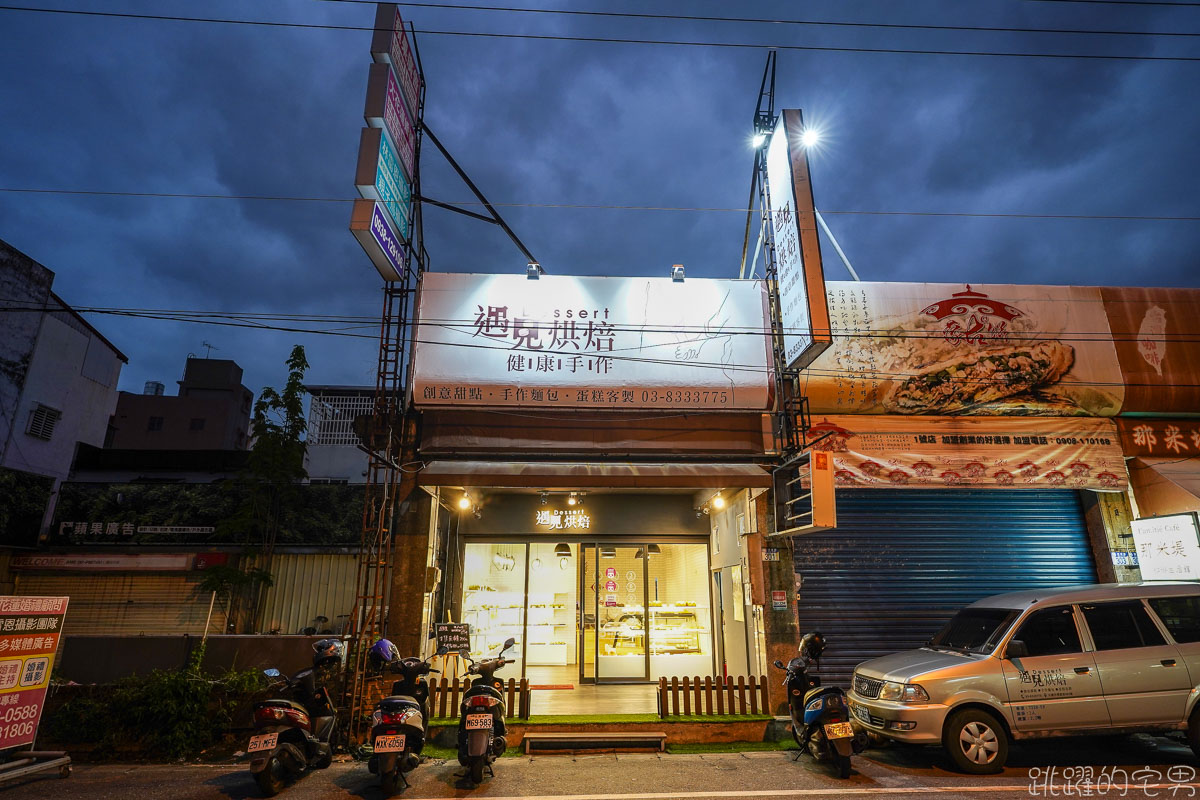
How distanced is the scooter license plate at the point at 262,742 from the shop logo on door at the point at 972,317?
11.4 meters

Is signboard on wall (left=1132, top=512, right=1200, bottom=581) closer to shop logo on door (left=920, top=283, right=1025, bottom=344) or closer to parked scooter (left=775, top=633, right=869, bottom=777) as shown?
shop logo on door (left=920, top=283, right=1025, bottom=344)

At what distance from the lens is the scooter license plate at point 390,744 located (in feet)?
20.0

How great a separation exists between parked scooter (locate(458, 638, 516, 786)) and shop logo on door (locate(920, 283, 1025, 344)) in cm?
917

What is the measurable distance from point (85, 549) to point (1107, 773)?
15.5m

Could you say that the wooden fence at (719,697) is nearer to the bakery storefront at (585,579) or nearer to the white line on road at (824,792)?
the white line on road at (824,792)

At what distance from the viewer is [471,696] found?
22.2ft

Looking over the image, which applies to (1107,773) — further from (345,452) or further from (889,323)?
(345,452)

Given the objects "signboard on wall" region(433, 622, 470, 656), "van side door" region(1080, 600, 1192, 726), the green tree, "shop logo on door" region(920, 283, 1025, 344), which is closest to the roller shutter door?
the green tree

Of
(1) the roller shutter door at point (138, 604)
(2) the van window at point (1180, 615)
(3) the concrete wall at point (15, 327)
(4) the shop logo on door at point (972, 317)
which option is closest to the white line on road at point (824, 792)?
(2) the van window at point (1180, 615)

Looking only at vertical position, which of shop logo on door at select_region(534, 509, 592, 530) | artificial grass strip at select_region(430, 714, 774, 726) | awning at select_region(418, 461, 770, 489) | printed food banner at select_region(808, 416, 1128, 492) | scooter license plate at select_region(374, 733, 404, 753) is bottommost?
artificial grass strip at select_region(430, 714, 774, 726)

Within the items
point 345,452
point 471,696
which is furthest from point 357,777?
point 345,452

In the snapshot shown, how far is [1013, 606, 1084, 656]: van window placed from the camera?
22.8 feet

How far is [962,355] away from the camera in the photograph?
35.3ft

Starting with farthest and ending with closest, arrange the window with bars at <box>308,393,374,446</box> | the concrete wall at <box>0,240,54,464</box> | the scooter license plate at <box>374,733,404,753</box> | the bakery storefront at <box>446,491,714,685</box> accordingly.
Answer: the concrete wall at <box>0,240,54,464</box> < the window with bars at <box>308,393,374,446</box> < the bakery storefront at <box>446,491,714,685</box> < the scooter license plate at <box>374,733,404,753</box>
